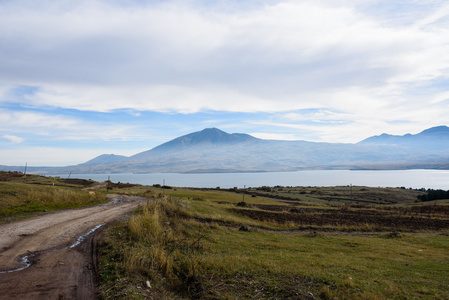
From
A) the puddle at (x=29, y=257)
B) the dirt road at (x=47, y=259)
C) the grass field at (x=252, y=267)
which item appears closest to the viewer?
the dirt road at (x=47, y=259)

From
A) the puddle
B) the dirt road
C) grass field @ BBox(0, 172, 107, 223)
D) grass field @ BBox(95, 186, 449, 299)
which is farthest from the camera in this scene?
grass field @ BBox(0, 172, 107, 223)

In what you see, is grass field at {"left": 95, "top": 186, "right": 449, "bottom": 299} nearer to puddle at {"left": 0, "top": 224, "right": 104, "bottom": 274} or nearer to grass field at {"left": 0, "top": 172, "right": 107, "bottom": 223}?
puddle at {"left": 0, "top": 224, "right": 104, "bottom": 274}

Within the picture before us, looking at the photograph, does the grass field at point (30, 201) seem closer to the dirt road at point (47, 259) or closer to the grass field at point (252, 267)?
the dirt road at point (47, 259)

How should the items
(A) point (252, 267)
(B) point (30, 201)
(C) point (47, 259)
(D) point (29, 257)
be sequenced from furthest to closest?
(B) point (30, 201)
(A) point (252, 267)
(D) point (29, 257)
(C) point (47, 259)

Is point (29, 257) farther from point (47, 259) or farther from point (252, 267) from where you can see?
point (252, 267)

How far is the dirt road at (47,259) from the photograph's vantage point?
237 inches

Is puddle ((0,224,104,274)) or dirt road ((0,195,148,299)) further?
puddle ((0,224,104,274))

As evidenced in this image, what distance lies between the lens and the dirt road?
6.03 m

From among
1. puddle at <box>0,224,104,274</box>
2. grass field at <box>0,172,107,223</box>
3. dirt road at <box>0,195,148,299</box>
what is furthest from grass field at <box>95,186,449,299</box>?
grass field at <box>0,172,107,223</box>

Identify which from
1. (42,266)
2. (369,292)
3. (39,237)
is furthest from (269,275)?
(39,237)

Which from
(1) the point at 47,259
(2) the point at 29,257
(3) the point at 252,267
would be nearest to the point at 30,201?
(2) the point at 29,257

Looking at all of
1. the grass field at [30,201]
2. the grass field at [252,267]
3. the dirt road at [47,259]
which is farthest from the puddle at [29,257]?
the grass field at [30,201]

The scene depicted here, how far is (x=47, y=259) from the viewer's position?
8031 millimetres

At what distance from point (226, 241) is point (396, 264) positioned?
750 cm
